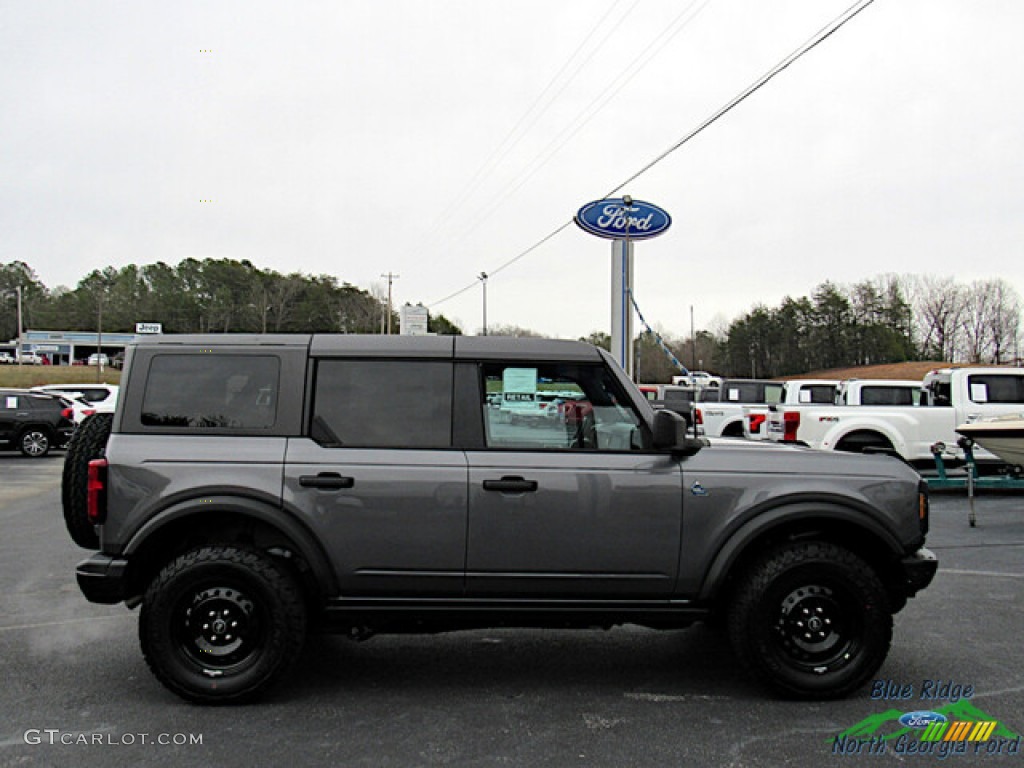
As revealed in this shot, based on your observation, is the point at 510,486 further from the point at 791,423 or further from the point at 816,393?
the point at 816,393

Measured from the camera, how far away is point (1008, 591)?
6.50 meters

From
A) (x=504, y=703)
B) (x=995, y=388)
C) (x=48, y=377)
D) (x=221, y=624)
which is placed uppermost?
(x=48, y=377)

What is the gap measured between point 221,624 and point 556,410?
2.08 metres

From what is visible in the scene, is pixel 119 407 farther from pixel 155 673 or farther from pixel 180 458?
pixel 155 673

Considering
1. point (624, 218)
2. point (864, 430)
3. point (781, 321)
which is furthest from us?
point (781, 321)

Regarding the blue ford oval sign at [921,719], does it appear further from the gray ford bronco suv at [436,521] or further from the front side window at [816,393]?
the front side window at [816,393]

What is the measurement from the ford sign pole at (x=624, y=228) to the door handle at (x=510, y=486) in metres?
12.0

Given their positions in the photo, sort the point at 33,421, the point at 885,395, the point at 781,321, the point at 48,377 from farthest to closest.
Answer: the point at 781,321, the point at 48,377, the point at 33,421, the point at 885,395

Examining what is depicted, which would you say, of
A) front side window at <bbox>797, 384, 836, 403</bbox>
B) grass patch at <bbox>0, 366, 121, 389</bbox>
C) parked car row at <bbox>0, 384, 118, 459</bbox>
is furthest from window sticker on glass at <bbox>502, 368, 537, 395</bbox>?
grass patch at <bbox>0, 366, 121, 389</bbox>

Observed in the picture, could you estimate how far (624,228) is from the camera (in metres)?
16.1

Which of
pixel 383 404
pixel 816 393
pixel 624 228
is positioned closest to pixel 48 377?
pixel 624 228

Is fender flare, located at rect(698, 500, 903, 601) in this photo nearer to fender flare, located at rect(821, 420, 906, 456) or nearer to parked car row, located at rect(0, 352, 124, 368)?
fender flare, located at rect(821, 420, 906, 456)

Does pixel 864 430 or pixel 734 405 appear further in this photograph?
pixel 734 405

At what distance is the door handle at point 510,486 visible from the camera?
4.16 m
